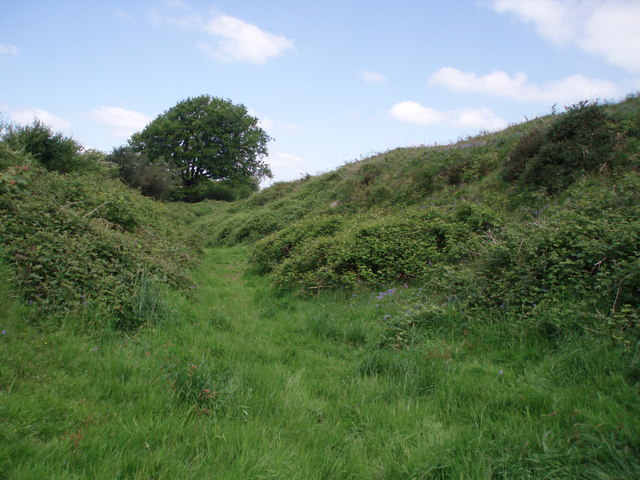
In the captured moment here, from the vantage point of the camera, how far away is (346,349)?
4.77 meters

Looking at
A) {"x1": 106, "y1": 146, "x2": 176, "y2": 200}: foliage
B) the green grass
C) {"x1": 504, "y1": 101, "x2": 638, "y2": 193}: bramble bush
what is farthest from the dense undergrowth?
{"x1": 106, "y1": 146, "x2": 176, "y2": 200}: foliage

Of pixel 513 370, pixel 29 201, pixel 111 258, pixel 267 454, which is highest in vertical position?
pixel 29 201

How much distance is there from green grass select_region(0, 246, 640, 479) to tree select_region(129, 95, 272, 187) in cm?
3602

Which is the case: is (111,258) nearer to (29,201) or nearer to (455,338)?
(29,201)

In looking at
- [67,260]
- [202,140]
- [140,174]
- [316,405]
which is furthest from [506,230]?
[202,140]

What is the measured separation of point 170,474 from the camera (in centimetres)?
222

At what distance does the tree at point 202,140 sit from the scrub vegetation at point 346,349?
1218 inches

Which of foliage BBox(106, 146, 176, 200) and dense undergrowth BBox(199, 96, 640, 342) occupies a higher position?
foliage BBox(106, 146, 176, 200)

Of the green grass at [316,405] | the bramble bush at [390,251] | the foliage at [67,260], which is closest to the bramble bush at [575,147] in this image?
the bramble bush at [390,251]

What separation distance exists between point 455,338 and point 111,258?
5.03 m

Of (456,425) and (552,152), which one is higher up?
(552,152)

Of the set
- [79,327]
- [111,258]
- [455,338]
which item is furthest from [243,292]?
[455,338]

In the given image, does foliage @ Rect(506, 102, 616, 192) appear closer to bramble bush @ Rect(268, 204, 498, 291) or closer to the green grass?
bramble bush @ Rect(268, 204, 498, 291)

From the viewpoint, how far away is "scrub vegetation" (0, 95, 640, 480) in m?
2.42
